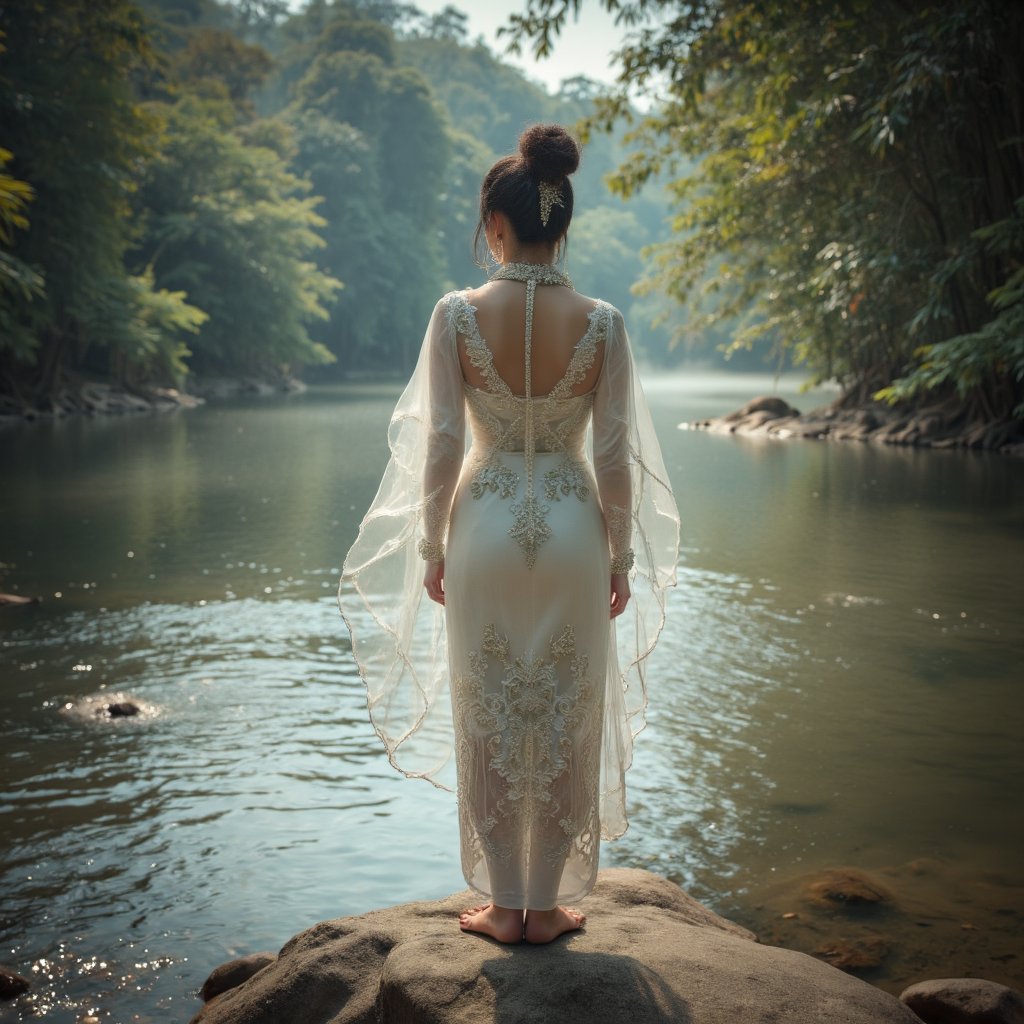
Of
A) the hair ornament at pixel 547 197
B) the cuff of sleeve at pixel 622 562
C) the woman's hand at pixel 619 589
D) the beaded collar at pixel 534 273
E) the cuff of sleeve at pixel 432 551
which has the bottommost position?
the woman's hand at pixel 619 589

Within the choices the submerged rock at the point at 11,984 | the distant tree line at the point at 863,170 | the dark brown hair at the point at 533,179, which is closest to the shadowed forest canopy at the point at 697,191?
the distant tree line at the point at 863,170

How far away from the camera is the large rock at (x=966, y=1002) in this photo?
10.3ft

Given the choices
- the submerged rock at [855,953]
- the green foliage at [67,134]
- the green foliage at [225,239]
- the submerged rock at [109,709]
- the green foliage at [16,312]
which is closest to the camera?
the submerged rock at [855,953]

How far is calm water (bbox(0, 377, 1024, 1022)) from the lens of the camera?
13.3 ft

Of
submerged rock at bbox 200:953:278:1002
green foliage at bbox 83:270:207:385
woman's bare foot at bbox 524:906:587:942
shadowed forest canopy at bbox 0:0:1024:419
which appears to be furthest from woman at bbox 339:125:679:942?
green foliage at bbox 83:270:207:385

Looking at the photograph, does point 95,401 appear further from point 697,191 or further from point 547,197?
point 547,197

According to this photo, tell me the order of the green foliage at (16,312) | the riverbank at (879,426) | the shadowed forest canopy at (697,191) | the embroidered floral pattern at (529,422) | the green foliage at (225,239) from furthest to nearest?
1. the green foliage at (225,239)
2. the green foliage at (16,312)
3. the riverbank at (879,426)
4. the shadowed forest canopy at (697,191)
5. the embroidered floral pattern at (529,422)

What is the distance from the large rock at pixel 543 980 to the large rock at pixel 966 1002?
1.71 feet

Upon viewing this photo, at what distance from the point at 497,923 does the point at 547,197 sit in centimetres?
192

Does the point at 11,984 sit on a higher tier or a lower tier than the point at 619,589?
lower

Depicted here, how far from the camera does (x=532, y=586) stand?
10.4 feet

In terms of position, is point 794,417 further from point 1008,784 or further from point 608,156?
point 608,156

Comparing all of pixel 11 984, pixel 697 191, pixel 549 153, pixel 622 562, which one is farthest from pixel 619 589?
pixel 697 191

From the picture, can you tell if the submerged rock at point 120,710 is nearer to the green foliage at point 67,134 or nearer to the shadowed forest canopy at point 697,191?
the shadowed forest canopy at point 697,191
